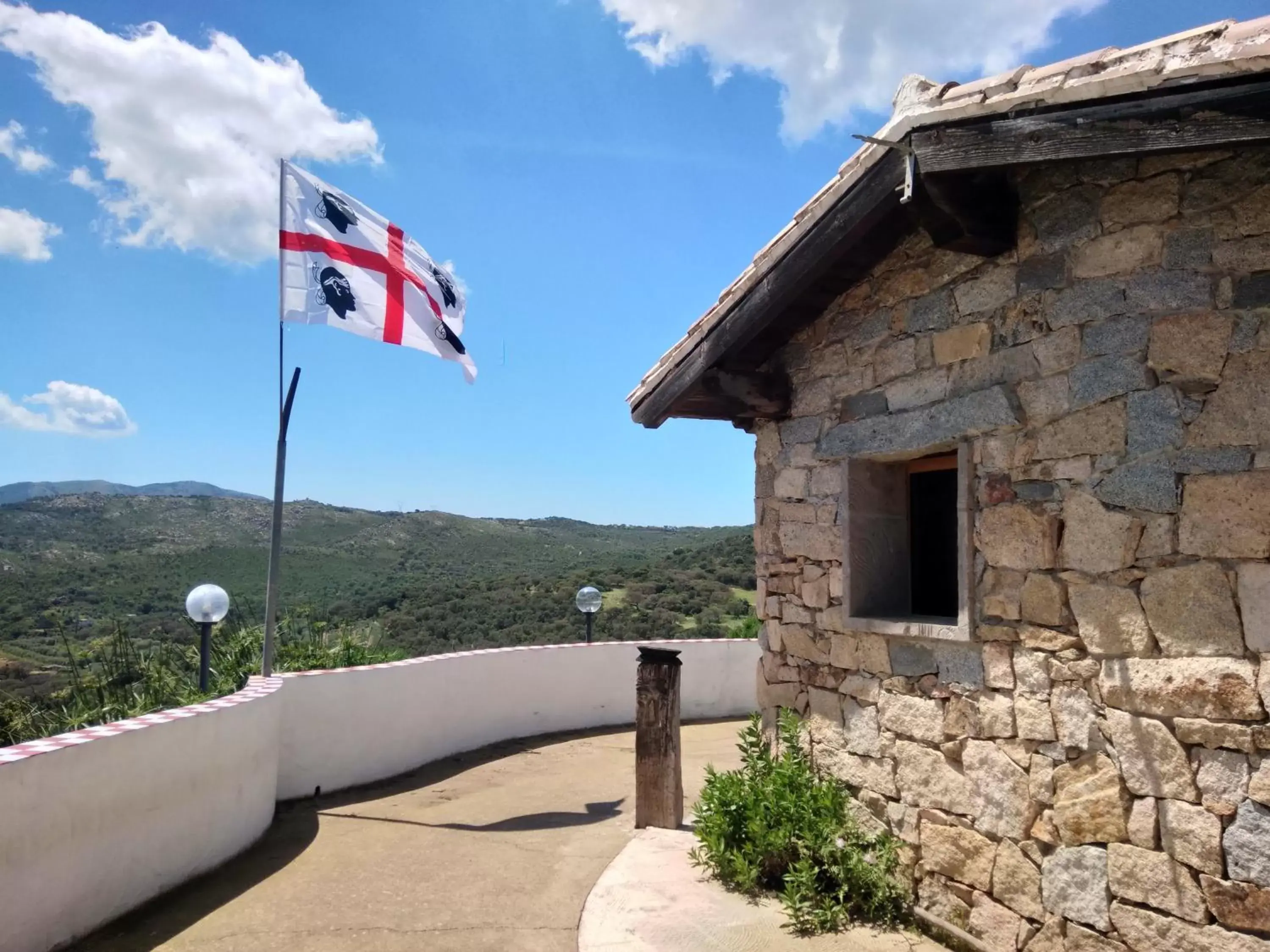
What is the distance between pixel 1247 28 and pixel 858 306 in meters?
2.24

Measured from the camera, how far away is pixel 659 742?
5.82 metres

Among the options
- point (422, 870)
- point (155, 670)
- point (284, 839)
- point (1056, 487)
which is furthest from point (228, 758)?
point (1056, 487)

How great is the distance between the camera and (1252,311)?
3.23 m

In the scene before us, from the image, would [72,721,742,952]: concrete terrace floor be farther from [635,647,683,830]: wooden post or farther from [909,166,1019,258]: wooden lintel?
[909,166,1019,258]: wooden lintel

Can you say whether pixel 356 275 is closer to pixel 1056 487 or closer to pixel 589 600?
pixel 589 600

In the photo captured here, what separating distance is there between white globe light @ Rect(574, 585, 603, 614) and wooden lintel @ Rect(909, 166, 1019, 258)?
7073mm

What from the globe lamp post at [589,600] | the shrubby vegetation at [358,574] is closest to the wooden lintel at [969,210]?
the globe lamp post at [589,600]

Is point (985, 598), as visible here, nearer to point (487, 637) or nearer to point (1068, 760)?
point (1068, 760)

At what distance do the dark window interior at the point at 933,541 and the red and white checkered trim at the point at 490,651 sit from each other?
15.2ft

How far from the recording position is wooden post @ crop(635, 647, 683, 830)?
5.82 meters

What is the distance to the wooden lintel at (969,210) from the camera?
150 inches

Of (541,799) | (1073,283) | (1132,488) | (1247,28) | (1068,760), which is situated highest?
(1247,28)

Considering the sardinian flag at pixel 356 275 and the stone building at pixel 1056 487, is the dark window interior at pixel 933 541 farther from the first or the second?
the sardinian flag at pixel 356 275

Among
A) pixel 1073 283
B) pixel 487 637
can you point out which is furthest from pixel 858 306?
pixel 487 637
